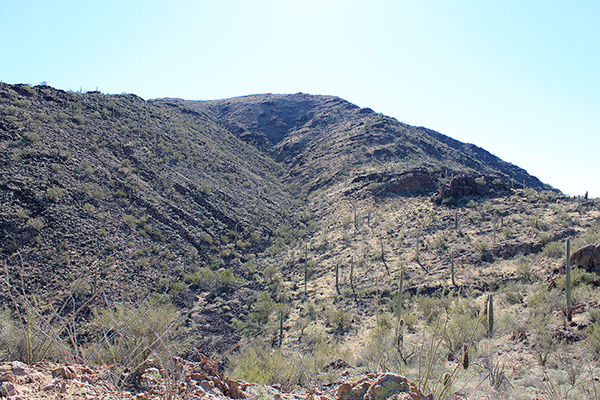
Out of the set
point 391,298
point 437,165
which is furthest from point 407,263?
point 437,165

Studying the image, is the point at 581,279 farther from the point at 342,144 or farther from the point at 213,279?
the point at 342,144

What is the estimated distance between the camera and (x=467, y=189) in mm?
30750

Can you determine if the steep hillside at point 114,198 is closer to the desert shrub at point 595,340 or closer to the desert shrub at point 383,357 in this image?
the desert shrub at point 383,357

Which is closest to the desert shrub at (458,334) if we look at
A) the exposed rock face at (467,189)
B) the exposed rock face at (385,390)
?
the exposed rock face at (385,390)

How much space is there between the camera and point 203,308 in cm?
1938

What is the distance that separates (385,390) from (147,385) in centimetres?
310

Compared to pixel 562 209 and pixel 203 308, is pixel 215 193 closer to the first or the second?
pixel 203 308

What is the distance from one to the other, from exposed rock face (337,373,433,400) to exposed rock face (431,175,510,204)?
90.7 ft

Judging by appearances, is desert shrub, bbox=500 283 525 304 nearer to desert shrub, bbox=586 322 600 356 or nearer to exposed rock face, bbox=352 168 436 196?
desert shrub, bbox=586 322 600 356

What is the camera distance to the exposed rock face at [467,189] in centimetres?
3028

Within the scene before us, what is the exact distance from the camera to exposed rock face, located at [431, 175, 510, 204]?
30.3 meters

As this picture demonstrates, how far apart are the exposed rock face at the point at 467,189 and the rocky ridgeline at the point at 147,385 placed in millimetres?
27732

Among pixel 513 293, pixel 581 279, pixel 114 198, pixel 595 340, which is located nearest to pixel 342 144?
pixel 114 198

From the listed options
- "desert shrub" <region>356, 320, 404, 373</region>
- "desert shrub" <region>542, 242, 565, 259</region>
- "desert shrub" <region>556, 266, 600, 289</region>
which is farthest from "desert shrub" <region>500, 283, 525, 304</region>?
"desert shrub" <region>356, 320, 404, 373</region>
